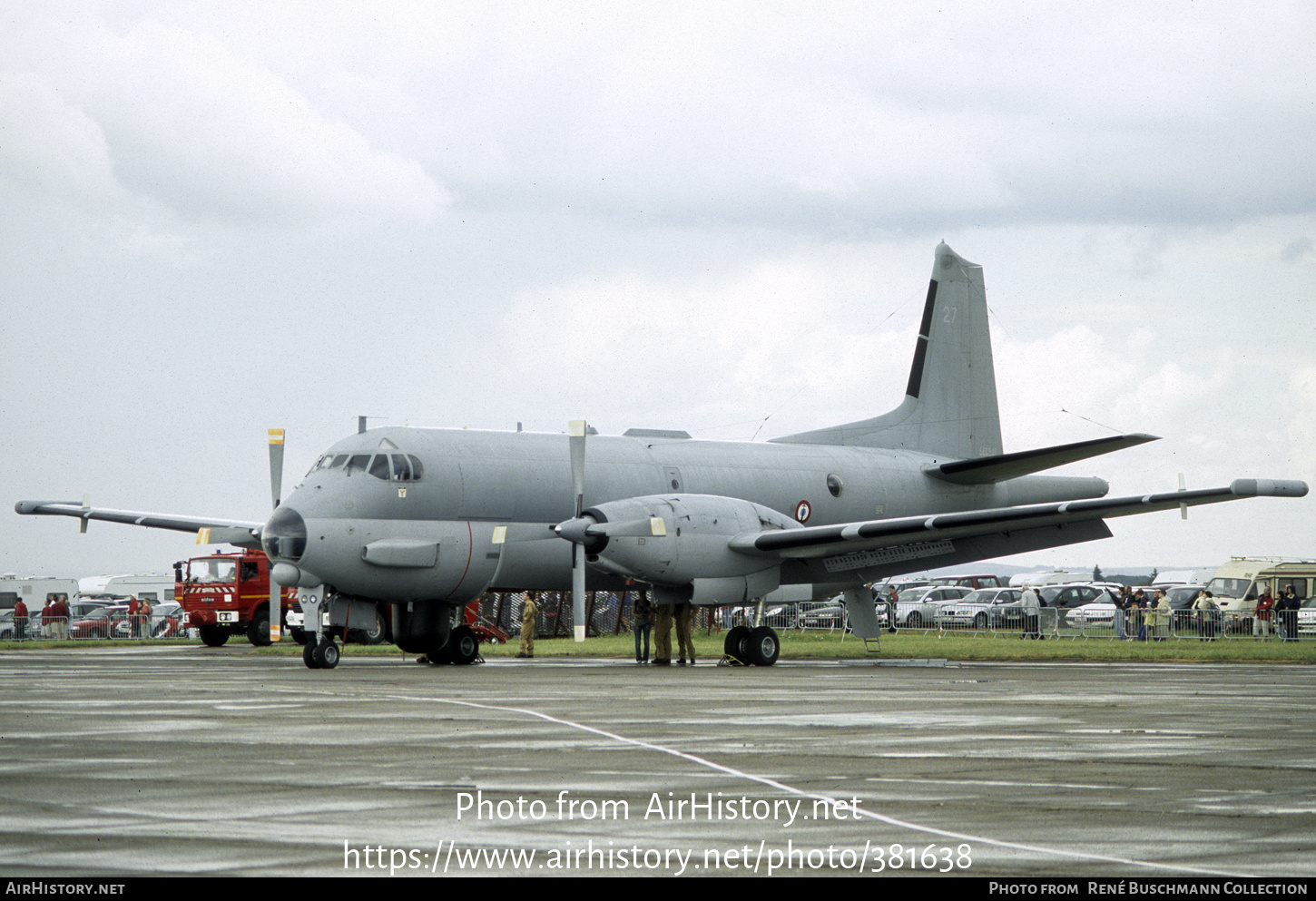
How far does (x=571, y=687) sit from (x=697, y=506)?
703 centimetres

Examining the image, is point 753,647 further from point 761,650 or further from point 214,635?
point 214,635

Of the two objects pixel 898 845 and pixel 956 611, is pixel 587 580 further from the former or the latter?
pixel 956 611

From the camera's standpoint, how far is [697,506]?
2430 cm

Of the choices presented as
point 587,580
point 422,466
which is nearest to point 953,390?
point 587,580

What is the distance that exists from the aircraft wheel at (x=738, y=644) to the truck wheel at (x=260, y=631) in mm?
18523

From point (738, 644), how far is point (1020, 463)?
7805mm

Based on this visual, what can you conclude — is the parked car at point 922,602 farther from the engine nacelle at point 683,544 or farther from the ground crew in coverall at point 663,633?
the engine nacelle at point 683,544

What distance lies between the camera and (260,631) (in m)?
39.1

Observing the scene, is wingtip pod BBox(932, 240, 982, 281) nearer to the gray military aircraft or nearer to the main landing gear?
the gray military aircraft

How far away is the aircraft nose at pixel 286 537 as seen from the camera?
882 inches

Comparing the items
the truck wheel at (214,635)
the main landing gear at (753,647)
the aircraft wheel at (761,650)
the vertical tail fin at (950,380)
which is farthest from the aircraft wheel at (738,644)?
the truck wheel at (214,635)

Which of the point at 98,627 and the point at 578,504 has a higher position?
the point at 578,504

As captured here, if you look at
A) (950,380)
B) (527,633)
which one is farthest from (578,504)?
(950,380)

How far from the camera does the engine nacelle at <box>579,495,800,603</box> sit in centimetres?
2338
